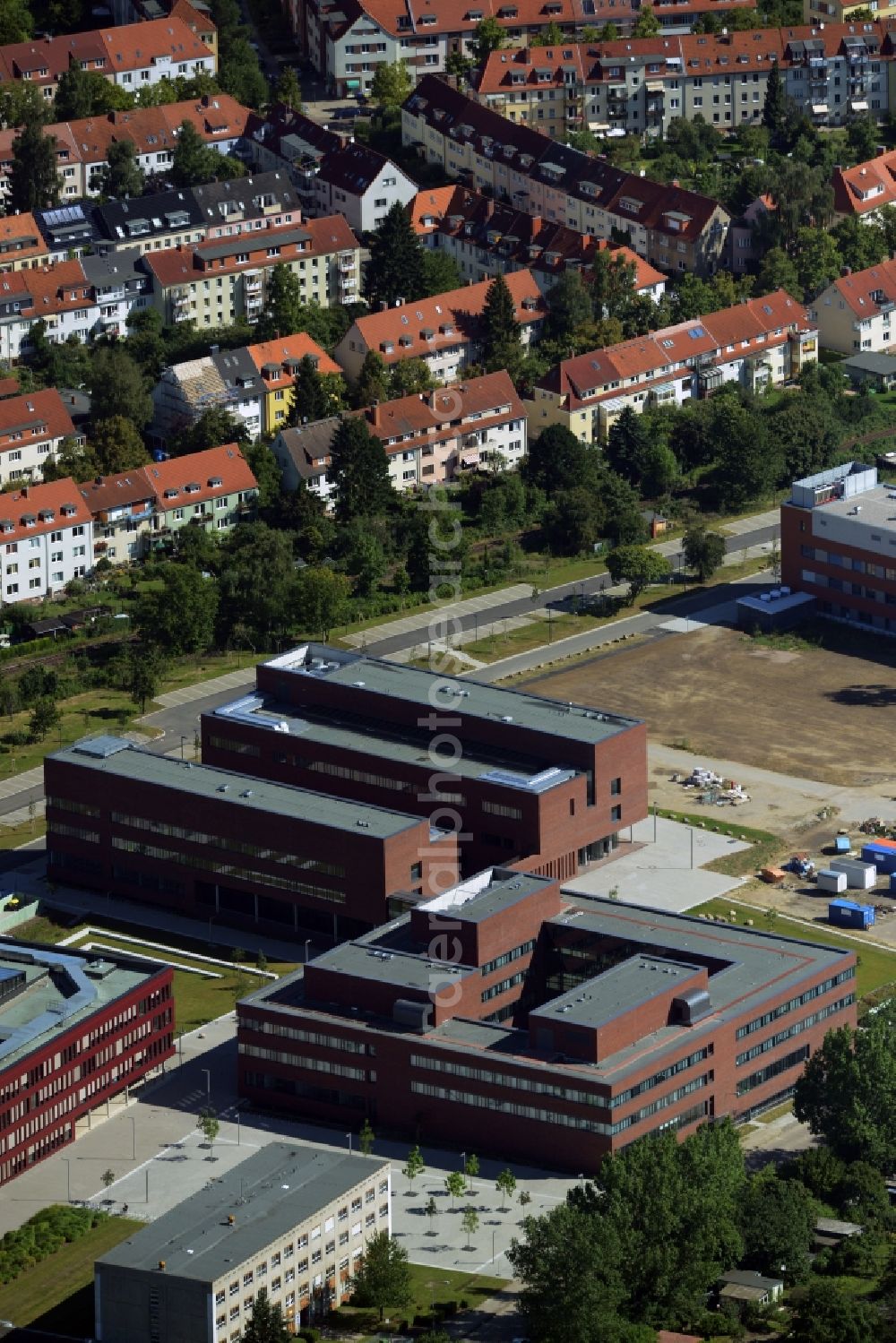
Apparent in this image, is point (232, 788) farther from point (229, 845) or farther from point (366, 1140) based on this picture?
point (366, 1140)

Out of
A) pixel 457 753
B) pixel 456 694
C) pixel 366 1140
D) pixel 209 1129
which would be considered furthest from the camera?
pixel 456 694

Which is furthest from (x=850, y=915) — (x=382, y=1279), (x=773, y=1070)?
(x=382, y=1279)

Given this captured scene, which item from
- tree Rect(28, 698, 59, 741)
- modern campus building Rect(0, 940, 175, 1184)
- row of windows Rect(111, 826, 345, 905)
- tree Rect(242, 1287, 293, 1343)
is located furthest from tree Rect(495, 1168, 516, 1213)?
tree Rect(28, 698, 59, 741)

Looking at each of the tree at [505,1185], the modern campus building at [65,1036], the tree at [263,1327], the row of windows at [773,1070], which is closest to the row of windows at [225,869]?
the modern campus building at [65,1036]

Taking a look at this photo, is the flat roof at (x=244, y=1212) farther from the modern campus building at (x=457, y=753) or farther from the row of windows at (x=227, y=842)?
the modern campus building at (x=457, y=753)

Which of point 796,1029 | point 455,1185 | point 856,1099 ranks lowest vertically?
point 455,1185

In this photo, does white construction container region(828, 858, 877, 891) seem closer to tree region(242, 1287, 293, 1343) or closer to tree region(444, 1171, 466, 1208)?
Answer: tree region(444, 1171, 466, 1208)
